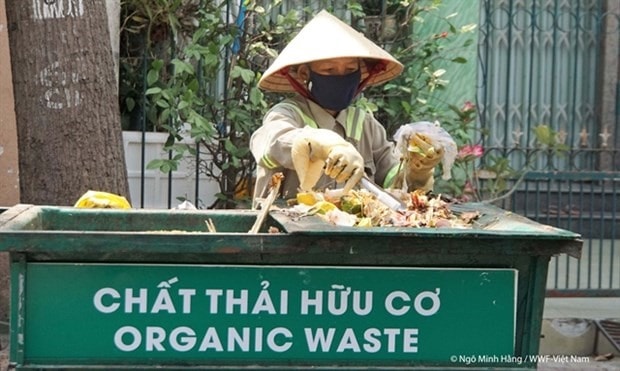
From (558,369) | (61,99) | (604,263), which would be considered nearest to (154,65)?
(61,99)

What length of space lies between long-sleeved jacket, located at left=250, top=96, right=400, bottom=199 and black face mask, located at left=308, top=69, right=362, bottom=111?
0.17ft

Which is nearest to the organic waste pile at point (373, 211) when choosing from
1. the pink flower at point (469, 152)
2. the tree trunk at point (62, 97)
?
the tree trunk at point (62, 97)

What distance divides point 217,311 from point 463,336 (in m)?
0.68

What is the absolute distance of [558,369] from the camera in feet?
20.0

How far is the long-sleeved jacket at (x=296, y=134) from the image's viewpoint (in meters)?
3.73

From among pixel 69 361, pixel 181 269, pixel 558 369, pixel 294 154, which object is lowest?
pixel 558 369

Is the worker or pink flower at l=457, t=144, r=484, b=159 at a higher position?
the worker

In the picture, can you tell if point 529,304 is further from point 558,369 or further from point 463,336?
point 558,369

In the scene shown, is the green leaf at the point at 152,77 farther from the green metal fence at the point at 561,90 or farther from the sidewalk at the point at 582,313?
the green metal fence at the point at 561,90

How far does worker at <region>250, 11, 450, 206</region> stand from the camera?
373 centimetres

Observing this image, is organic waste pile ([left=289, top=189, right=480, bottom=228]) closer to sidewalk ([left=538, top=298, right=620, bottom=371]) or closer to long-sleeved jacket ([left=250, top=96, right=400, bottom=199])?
long-sleeved jacket ([left=250, top=96, right=400, bottom=199])

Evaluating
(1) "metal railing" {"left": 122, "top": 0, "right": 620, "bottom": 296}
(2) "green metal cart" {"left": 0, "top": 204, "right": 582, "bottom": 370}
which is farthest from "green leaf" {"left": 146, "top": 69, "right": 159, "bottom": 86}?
(2) "green metal cart" {"left": 0, "top": 204, "right": 582, "bottom": 370}

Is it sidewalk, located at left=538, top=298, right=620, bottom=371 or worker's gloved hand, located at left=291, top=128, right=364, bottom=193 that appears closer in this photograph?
worker's gloved hand, located at left=291, top=128, right=364, bottom=193

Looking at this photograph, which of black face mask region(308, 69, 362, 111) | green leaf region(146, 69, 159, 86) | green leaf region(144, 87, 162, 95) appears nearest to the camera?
black face mask region(308, 69, 362, 111)
